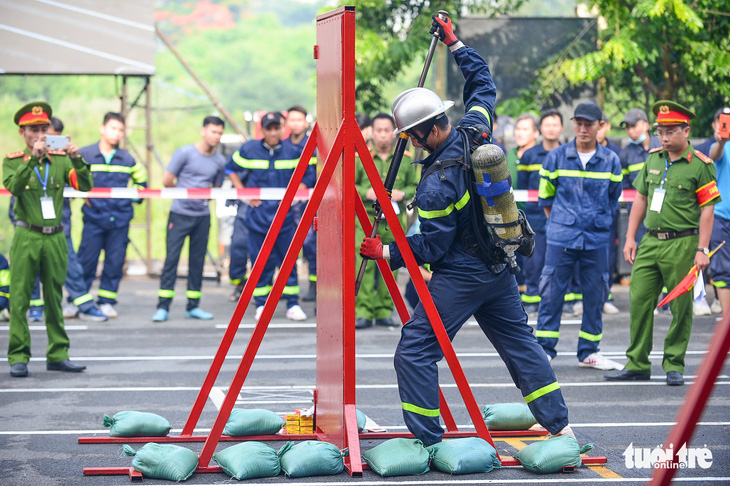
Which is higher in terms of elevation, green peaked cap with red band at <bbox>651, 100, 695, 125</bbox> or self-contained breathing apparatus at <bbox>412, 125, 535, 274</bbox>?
green peaked cap with red band at <bbox>651, 100, 695, 125</bbox>

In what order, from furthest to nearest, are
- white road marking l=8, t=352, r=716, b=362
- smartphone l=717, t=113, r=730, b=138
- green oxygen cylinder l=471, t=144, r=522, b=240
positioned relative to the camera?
white road marking l=8, t=352, r=716, b=362 < smartphone l=717, t=113, r=730, b=138 < green oxygen cylinder l=471, t=144, r=522, b=240

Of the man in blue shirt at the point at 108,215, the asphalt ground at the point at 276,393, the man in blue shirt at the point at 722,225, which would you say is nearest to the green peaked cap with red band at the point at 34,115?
the asphalt ground at the point at 276,393

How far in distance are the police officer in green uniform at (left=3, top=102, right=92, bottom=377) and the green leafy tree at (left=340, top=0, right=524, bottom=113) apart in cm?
750

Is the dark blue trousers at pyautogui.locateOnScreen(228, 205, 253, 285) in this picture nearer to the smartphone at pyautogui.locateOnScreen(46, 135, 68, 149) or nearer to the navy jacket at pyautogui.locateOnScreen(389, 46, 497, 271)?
the smartphone at pyautogui.locateOnScreen(46, 135, 68, 149)

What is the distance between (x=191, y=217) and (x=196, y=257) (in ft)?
1.64

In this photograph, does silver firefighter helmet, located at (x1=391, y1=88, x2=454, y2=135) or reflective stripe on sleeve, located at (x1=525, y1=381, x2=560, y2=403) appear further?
reflective stripe on sleeve, located at (x1=525, y1=381, x2=560, y2=403)

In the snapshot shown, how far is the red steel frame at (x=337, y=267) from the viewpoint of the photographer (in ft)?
17.2

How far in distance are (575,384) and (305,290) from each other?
6728 millimetres

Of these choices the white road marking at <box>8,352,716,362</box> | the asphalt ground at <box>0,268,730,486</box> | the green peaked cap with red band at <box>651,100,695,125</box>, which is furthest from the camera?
the white road marking at <box>8,352,716,362</box>

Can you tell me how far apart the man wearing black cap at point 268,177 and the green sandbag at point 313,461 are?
19.6 feet

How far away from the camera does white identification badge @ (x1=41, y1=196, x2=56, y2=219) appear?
809 cm

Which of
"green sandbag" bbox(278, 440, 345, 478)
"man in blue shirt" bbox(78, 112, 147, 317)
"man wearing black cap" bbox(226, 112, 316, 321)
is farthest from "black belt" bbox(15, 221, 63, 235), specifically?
"green sandbag" bbox(278, 440, 345, 478)

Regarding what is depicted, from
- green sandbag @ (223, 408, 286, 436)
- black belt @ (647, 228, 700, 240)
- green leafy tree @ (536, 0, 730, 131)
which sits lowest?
green sandbag @ (223, 408, 286, 436)

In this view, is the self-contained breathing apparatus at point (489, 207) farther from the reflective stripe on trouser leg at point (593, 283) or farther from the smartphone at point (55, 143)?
the smartphone at point (55, 143)
